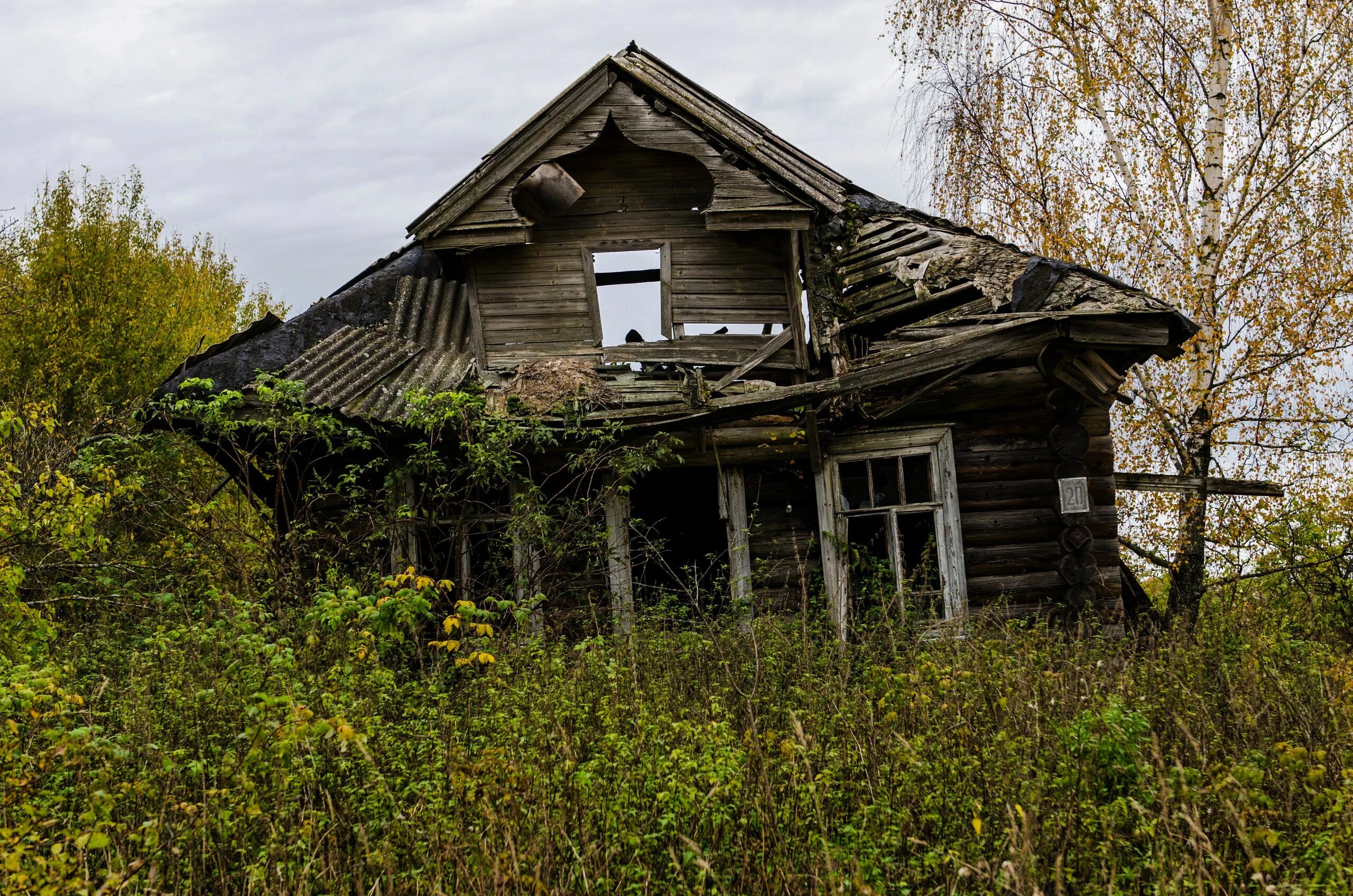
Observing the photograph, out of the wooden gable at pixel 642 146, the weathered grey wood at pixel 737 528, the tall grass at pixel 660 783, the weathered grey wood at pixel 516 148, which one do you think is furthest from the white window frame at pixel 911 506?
the weathered grey wood at pixel 516 148

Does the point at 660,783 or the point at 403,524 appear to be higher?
the point at 403,524

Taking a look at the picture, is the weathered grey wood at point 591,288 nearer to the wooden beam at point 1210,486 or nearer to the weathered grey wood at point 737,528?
the weathered grey wood at point 737,528

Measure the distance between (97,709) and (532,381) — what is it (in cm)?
544

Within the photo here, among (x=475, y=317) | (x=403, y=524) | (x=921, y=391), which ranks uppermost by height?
(x=475, y=317)

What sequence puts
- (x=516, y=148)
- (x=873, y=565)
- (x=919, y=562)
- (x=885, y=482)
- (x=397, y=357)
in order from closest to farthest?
(x=873, y=565), (x=919, y=562), (x=516, y=148), (x=397, y=357), (x=885, y=482)

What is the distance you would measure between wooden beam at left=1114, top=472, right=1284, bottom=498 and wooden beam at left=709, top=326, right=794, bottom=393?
11.1 feet

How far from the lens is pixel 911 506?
31.4ft

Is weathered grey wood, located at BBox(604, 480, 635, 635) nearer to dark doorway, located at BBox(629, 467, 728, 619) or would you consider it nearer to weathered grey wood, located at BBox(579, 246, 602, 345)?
dark doorway, located at BBox(629, 467, 728, 619)

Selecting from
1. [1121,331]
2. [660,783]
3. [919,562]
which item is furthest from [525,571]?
[1121,331]

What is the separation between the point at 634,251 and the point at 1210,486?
5947 millimetres

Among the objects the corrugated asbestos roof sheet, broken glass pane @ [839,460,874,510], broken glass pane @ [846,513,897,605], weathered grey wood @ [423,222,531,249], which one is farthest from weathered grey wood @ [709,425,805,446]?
weathered grey wood @ [423,222,531,249]

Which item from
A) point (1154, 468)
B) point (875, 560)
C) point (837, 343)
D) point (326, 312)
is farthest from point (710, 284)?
point (1154, 468)

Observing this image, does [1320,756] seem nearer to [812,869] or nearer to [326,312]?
[812,869]

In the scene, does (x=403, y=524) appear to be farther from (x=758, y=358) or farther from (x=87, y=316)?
(x=87, y=316)
